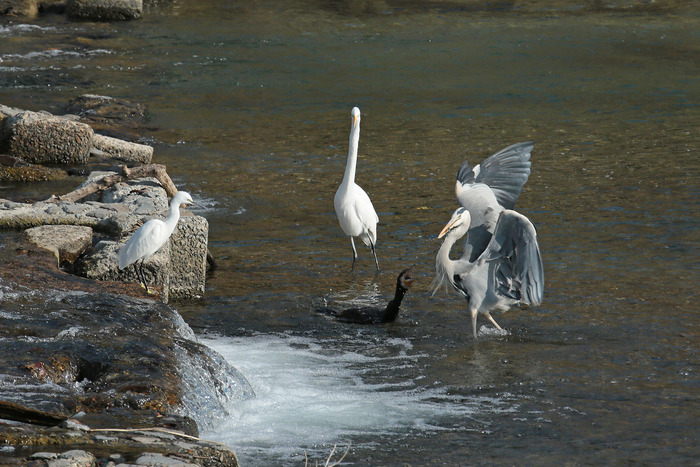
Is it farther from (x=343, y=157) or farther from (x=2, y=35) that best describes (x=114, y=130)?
(x=2, y=35)

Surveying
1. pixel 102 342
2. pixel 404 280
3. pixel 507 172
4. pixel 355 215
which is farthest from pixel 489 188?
pixel 102 342

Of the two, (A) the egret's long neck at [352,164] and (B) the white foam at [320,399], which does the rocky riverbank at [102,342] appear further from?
(A) the egret's long neck at [352,164]

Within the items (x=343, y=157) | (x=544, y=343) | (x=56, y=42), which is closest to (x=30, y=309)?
(x=544, y=343)

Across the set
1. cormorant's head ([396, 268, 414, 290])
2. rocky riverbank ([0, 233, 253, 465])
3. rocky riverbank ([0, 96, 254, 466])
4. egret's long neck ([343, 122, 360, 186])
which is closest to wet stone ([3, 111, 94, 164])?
rocky riverbank ([0, 96, 254, 466])

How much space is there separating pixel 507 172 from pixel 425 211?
2439mm

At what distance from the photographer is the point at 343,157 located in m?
12.3

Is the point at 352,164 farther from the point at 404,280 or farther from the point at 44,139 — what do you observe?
the point at 44,139

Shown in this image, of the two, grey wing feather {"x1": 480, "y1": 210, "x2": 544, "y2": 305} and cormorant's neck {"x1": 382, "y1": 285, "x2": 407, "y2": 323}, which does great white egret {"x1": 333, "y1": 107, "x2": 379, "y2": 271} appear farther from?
grey wing feather {"x1": 480, "y1": 210, "x2": 544, "y2": 305}

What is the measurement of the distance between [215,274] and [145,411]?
3.39 metres

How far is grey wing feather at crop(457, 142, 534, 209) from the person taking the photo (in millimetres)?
7422

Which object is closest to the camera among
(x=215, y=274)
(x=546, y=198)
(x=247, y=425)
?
(x=247, y=425)

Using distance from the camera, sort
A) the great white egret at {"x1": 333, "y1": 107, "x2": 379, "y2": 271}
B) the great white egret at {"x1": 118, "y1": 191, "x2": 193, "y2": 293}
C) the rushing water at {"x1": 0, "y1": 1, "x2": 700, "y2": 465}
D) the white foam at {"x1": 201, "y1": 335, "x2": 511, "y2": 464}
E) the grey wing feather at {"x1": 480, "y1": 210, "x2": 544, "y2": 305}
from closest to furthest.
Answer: the white foam at {"x1": 201, "y1": 335, "x2": 511, "y2": 464}
the rushing water at {"x1": 0, "y1": 1, "x2": 700, "y2": 465}
the grey wing feather at {"x1": 480, "y1": 210, "x2": 544, "y2": 305}
the great white egret at {"x1": 118, "y1": 191, "x2": 193, "y2": 293}
the great white egret at {"x1": 333, "y1": 107, "x2": 379, "y2": 271}

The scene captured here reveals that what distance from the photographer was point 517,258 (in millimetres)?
6473

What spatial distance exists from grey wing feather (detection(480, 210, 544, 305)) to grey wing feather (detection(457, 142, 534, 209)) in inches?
33.0
